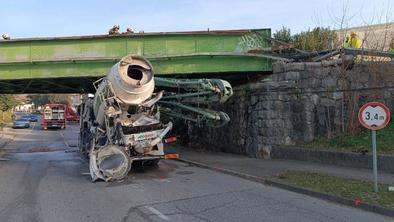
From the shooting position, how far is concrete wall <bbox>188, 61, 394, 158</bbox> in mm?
17156

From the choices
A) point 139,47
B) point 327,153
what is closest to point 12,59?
point 139,47

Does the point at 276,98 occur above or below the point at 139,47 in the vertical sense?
below

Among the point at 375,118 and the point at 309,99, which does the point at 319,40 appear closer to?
the point at 309,99

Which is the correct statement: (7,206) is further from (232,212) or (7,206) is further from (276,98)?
(276,98)

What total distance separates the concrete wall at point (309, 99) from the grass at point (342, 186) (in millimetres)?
4929

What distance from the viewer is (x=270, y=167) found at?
15203 mm

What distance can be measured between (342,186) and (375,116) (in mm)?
1817

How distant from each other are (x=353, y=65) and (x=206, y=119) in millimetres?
5832

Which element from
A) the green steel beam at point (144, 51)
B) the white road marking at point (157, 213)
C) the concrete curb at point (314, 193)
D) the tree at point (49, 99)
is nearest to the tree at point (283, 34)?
the green steel beam at point (144, 51)

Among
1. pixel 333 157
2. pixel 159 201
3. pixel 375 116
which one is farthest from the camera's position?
pixel 333 157

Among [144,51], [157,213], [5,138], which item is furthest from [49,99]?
[157,213]

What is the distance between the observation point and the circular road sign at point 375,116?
33.1 feet

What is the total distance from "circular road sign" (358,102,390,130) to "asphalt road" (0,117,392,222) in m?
1.97

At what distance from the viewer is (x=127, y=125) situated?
1490 cm
